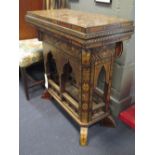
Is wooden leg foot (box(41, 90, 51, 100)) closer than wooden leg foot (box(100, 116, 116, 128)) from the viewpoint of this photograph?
No

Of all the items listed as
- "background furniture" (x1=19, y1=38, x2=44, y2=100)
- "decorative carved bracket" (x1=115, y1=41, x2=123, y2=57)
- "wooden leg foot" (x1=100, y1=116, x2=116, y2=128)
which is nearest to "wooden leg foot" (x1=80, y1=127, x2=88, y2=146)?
"wooden leg foot" (x1=100, y1=116, x2=116, y2=128)

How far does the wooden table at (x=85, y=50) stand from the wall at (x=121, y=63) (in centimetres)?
19

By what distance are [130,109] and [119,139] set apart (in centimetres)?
36

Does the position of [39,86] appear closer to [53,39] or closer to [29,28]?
[29,28]

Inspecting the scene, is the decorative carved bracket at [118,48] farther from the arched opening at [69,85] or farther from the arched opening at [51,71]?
the arched opening at [51,71]

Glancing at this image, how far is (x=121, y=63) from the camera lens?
1.58 metres

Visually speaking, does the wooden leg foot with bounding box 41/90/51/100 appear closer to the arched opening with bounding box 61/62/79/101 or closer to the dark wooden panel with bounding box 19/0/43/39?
the arched opening with bounding box 61/62/79/101

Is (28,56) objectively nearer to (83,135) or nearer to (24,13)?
(24,13)

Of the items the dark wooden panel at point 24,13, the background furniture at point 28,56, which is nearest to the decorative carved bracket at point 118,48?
the background furniture at point 28,56

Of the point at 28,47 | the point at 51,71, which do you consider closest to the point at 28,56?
the point at 28,47

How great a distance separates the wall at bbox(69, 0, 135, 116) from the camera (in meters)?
1.43

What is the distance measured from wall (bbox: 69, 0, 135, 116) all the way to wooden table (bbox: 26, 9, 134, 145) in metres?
0.19

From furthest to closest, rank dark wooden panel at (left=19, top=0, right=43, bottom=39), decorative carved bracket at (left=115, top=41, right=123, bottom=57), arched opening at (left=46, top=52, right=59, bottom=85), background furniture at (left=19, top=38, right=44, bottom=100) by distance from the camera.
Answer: dark wooden panel at (left=19, top=0, right=43, bottom=39), arched opening at (left=46, top=52, right=59, bottom=85), background furniture at (left=19, top=38, right=44, bottom=100), decorative carved bracket at (left=115, top=41, right=123, bottom=57)
